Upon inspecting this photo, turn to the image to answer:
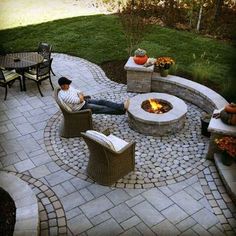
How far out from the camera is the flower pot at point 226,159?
6.12 m

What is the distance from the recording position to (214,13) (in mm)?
12758

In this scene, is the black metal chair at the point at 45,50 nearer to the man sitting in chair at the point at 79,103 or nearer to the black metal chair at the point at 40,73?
the black metal chair at the point at 40,73

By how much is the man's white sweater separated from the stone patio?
0.70 metres

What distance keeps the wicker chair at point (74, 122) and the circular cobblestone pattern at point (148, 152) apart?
0.15 metres

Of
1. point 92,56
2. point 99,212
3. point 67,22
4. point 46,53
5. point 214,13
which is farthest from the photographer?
point 67,22

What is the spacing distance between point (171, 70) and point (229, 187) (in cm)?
462

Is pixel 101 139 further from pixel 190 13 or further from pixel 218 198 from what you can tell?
pixel 190 13

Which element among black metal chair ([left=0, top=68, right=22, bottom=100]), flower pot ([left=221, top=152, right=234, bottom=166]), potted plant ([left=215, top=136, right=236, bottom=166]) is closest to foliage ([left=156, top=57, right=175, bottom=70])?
potted plant ([left=215, top=136, right=236, bottom=166])

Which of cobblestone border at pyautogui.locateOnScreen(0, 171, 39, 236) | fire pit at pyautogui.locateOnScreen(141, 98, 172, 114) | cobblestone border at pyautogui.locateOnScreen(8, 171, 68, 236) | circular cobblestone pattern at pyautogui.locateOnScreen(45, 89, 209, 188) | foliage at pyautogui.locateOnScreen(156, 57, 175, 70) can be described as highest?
foliage at pyautogui.locateOnScreen(156, 57, 175, 70)

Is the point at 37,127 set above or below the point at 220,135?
below

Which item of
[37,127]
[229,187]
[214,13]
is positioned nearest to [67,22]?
[214,13]

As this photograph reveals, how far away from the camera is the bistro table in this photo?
8.76 m

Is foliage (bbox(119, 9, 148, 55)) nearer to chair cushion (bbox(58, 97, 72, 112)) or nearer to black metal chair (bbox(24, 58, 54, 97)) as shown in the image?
black metal chair (bbox(24, 58, 54, 97))

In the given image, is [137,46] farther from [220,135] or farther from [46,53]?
[220,135]
